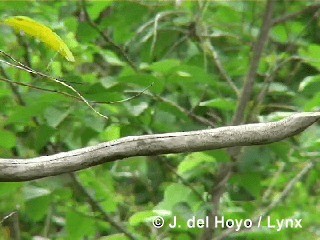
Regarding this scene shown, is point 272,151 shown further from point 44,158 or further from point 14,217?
point 44,158

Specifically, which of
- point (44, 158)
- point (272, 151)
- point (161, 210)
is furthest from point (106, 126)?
point (44, 158)

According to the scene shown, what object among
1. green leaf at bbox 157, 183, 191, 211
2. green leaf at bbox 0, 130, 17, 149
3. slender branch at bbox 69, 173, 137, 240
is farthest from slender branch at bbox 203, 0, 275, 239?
green leaf at bbox 0, 130, 17, 149

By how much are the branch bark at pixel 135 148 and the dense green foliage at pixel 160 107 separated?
392 mm

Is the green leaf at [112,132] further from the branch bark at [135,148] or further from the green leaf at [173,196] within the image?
the branch bark at [135,148]

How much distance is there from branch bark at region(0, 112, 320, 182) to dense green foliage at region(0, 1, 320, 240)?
1.29 ft

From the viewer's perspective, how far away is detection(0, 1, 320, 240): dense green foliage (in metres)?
1.37

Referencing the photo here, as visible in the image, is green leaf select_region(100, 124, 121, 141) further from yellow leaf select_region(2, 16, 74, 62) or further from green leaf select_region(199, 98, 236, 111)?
yellow leaf select_region(2, 16, 74, 62)

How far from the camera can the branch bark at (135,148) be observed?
786mm

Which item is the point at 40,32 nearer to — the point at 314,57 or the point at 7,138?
the point at 7,138

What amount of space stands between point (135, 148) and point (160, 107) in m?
0.64

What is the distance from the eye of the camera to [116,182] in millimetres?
1927

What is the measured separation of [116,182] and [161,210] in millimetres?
547

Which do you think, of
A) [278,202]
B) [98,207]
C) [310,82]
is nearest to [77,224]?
[98,207]

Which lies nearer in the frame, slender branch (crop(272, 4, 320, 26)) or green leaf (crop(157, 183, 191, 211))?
green leaf (crop(157, 183, 191, 211))
